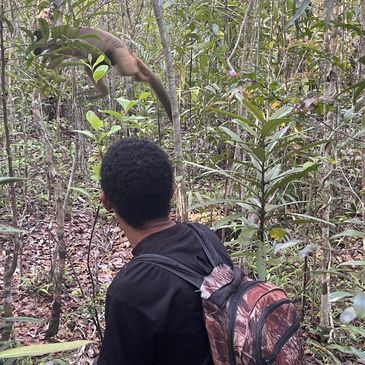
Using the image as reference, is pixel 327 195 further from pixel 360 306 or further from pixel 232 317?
pixel 360 306

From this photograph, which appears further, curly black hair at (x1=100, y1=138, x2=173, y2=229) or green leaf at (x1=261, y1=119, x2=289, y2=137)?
green leaf at (x1=261, y1=119, x2=289, y2=137)

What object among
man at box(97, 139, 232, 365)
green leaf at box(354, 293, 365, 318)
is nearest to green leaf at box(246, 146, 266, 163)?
man at box(97, 139, 232, 365)

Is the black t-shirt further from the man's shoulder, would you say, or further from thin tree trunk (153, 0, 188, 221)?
thin tree trunk (153, 0, 188, 221)

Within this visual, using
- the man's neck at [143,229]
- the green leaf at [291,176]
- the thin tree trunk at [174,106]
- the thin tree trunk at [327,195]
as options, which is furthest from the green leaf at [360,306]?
the thin tree trunk at [174,106]

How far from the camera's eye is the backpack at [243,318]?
112cm

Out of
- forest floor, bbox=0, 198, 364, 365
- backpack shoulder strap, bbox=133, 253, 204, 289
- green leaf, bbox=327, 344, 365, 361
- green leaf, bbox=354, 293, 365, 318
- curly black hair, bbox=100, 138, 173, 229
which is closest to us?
green leaf, bbox=354, 293, 365, 318

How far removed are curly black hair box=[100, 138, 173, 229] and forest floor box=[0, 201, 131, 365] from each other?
46.1 inches

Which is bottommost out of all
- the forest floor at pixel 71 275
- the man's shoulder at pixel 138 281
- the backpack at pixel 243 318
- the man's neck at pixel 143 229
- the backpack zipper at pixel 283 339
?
the forest floor at pixel 71 275

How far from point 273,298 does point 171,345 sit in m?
0.29

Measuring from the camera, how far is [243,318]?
1.14 meters

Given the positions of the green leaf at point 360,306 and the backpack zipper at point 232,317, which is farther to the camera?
the backpack zipper at point 232,317

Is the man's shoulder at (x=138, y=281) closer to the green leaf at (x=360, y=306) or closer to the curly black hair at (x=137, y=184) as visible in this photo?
the curly black hair at (x=137, y=184)

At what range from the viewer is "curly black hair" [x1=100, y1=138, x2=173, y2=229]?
1.36 m

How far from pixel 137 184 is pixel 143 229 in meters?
0.13
